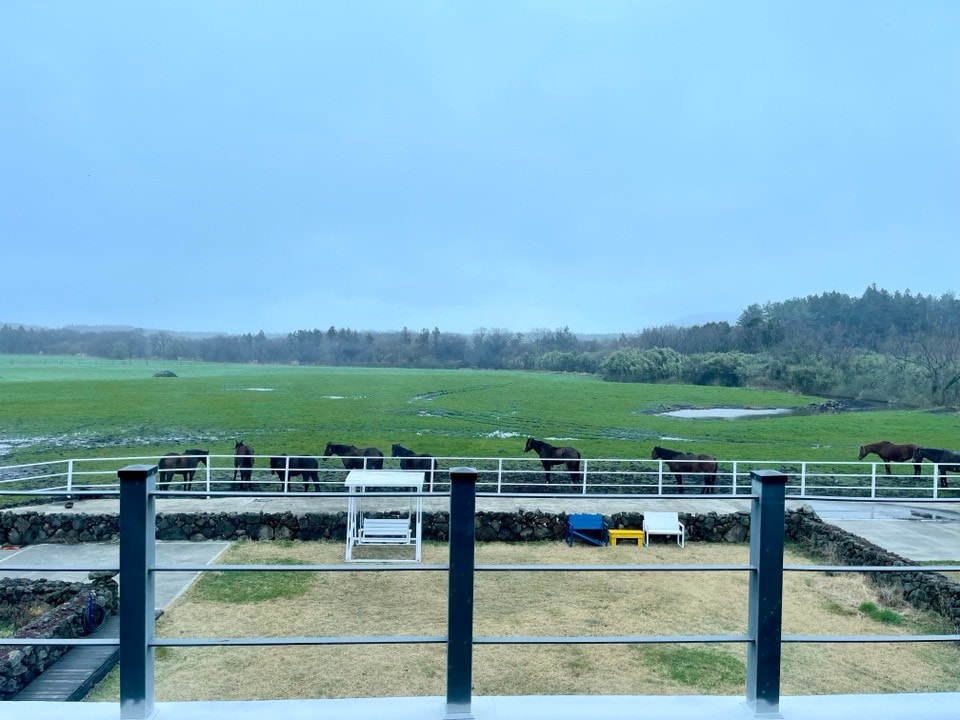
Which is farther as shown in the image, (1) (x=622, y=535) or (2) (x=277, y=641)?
(1) (x=622, y=535)

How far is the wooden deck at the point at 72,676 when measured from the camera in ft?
16.5

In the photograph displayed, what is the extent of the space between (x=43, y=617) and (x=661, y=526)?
8.79m

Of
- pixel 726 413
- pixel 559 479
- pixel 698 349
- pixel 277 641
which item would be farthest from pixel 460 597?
pixel 698 349

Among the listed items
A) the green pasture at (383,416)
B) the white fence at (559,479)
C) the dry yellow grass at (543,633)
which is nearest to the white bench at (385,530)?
the dry yellow grass at (543,633)

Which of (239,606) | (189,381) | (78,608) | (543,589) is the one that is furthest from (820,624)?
(189,381)

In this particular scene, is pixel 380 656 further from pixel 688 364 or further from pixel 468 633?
pixel 688 364

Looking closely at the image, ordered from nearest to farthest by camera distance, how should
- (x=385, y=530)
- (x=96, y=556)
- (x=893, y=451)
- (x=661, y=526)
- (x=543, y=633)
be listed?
(x=543, y=633)
(x=96, y=556)
(x=385, y=530)
(x=661, y=526)
(x=893, y=451)

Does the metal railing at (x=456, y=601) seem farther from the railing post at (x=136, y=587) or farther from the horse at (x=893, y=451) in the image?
the horse at (x=893, y=451)

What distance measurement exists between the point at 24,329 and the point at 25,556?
1932 cm

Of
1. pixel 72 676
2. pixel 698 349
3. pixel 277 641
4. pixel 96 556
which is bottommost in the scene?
pixel 96 556

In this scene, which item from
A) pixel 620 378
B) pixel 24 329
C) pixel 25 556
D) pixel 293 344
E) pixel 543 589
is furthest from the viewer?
pixel 293 344

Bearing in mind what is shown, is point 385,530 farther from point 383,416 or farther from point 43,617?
point 383,416

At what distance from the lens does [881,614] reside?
7719 millimetres

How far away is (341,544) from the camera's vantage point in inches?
444
